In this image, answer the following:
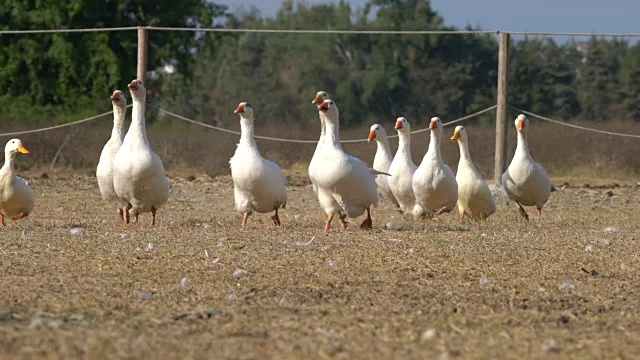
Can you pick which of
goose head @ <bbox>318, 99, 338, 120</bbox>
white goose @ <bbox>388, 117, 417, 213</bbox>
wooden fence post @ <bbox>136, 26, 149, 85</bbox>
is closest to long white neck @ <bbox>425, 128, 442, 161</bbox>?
white goose @ <bbox>388, 117, 417, 213</bbox>

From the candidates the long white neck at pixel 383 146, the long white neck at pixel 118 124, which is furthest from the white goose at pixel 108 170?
the long white neck at pixel 383 146

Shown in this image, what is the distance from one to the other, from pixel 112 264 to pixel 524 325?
3488mm

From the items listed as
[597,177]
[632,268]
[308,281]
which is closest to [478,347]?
[308,281]

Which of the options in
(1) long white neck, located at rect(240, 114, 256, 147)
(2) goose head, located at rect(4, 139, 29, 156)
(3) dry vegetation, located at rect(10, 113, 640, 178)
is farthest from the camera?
(3) dry vegetation, located at rect(10, 113, 640, 178)

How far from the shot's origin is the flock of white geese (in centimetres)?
1247

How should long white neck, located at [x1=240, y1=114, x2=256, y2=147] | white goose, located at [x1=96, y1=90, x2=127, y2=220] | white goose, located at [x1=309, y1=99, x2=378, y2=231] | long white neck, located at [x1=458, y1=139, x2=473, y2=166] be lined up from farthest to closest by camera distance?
long white neck, located at [x1=458, y1=139, x2=473, y2=166] → white goose, located at [x1=96, y1=90, x2=127, y2=220] → long white neck, located at [x1=240, y1=114, x2=256, y2=147] → white goose, located at [x1=309, y1=99, x2=378, y2=231]

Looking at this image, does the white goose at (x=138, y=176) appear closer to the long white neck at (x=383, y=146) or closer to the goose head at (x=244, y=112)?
the goose head at (x=244, y=112)

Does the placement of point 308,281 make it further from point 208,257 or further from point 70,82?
point 70,82

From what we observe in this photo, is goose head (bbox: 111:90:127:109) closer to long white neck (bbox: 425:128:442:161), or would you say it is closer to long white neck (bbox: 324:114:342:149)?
long white neck (bbox: 324:114:342:149)

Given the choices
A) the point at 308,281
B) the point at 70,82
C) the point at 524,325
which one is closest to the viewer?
the point at 524,325

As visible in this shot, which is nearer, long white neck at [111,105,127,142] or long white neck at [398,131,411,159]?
long white neck at [111,105,127,142]

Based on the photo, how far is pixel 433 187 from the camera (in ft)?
45.0

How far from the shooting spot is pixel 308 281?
8422 millimetres

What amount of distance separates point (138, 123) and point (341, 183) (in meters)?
2.31
